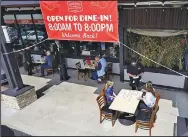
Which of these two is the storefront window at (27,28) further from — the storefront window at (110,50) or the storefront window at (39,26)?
the storefront window at (110,50)

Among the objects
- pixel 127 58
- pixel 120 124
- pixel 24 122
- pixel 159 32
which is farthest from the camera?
pixel 127 58

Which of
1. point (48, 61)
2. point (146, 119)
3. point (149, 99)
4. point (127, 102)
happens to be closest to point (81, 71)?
point (48, 61)

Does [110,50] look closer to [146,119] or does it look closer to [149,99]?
[149,99]

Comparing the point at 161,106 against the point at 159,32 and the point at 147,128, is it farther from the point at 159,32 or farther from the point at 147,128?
the point at 159,32

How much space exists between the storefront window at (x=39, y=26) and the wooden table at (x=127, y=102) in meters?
7.14

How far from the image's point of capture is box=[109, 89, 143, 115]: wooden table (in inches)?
254

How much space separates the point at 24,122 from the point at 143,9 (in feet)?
21.7

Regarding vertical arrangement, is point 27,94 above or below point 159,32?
below

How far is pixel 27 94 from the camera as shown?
882cm

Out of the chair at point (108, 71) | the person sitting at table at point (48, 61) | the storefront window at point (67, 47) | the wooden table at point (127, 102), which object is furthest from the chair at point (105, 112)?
the storefront window at point (67, 47)

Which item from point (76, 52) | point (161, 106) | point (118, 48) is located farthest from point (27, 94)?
point (161, 106)

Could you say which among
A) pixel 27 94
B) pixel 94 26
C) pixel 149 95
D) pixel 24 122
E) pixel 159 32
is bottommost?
pixel 24 122

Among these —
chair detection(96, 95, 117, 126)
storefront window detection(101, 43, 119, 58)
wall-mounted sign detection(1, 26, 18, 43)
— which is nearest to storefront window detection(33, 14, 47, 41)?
wall-mounted sign detection(1, 26, 18, 43)

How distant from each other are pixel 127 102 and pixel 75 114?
231 centimetres
